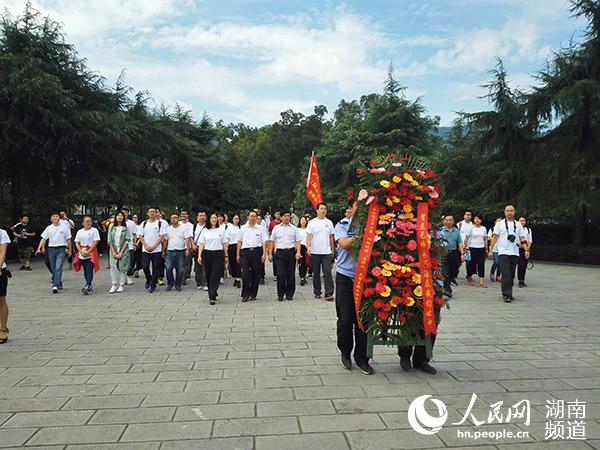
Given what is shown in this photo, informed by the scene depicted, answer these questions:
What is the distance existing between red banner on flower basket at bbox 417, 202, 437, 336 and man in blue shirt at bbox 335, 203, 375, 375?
62cm

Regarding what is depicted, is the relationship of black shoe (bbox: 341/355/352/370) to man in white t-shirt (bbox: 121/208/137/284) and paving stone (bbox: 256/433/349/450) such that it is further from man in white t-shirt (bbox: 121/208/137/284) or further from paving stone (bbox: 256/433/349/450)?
man in white t-shirt (bbox: 121/208/137/284)

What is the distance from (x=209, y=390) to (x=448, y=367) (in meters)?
2.50

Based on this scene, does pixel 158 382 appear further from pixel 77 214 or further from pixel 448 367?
pixel 77 214

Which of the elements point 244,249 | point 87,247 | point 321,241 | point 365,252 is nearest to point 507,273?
point 321,241

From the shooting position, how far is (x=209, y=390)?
4.35 meters

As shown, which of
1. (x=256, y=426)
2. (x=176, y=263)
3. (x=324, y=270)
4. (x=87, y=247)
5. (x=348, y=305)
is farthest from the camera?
(x=176, y=263)

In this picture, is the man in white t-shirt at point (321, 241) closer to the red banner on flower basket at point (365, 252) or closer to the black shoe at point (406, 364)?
the black shoe at point (406, 364)

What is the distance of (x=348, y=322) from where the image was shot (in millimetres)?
4859

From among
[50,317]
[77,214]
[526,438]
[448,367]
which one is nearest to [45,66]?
[77,214]

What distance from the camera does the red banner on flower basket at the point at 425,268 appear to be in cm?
452

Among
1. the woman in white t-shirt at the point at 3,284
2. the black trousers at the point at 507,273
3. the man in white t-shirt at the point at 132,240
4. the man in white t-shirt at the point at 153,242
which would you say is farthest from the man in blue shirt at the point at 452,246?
the woman in white t-shirt at the point at 3,284

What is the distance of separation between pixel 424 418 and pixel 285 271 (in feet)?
20.1

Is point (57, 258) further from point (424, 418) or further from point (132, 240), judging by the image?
point (424, 418)

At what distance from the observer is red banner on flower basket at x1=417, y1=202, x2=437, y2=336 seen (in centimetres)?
452
